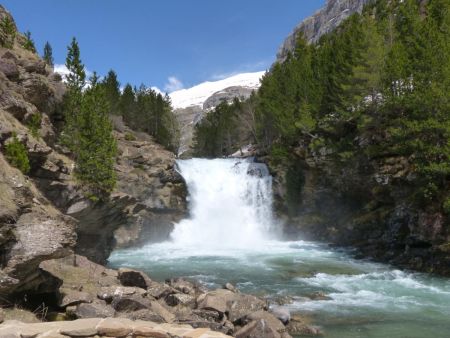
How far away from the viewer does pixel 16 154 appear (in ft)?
56.0

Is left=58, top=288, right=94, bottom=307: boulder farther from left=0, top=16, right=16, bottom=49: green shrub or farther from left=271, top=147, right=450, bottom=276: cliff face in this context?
left=271, top=147, right=450, bottom=276: cliff face

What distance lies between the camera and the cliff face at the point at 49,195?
503 inches

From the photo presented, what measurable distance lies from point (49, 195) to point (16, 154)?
230 inches

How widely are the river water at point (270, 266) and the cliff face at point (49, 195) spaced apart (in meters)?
2.99

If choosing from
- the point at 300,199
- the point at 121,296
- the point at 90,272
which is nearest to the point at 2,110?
the point at 90,272

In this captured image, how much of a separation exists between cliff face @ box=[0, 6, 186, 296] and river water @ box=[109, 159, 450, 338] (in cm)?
299

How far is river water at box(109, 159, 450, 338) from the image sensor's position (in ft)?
55.8

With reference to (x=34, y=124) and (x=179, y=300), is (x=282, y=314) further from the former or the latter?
(x=34, y=124)

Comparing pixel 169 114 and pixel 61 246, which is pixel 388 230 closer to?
pixel 61 246

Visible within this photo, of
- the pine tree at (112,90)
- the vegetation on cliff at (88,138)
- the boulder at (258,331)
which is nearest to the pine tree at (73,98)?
the vegetation on cliff at (88,138)

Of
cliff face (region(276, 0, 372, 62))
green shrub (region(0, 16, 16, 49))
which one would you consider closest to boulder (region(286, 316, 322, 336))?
green shrub (region(0, 16, 16, 49))

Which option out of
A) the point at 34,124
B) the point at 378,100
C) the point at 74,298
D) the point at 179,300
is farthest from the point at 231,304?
the point at 378,100

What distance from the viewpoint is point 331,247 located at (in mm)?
38688

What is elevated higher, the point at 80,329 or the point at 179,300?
the point at 80,329
